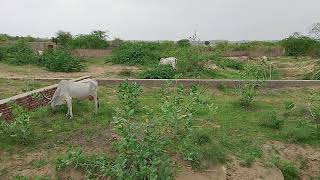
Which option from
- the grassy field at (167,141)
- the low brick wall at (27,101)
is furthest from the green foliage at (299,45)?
the low brick wall at (27,101)

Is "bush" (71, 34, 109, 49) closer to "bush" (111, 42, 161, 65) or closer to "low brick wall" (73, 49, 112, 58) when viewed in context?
"low brick wall" (73, 49, 112, 58)

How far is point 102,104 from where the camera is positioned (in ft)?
31.9

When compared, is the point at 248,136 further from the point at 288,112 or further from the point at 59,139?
the point at 59,139

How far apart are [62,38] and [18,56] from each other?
1319 cm

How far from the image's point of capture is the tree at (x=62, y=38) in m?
31.1

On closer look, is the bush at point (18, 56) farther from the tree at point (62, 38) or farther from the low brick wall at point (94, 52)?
the tree at point (62, 38)

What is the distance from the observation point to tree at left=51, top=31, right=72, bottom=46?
31.1 metres

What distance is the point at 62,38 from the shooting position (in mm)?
32281

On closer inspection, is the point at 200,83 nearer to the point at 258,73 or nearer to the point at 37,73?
the point at 258,73

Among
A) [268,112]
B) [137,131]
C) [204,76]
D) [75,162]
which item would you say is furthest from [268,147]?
[204,76]

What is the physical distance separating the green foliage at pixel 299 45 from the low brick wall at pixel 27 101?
2257cm

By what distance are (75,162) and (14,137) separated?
1.54 m

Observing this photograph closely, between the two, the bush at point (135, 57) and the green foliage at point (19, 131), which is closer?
the green foliage at point (19, 131)

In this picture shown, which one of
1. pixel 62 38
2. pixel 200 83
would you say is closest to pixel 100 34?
pixel 62 38
